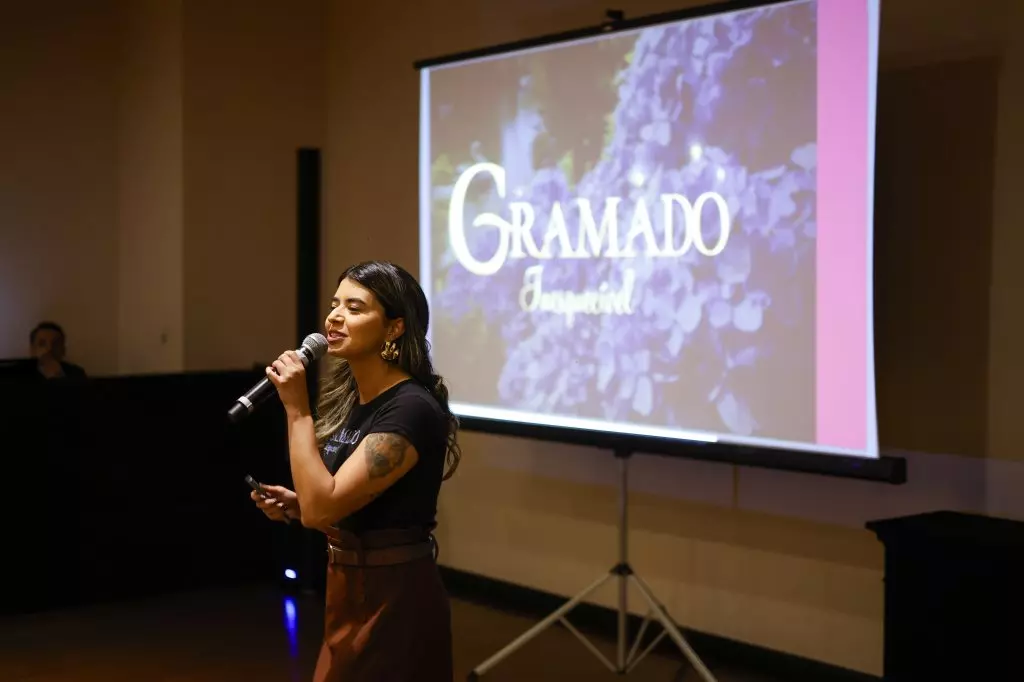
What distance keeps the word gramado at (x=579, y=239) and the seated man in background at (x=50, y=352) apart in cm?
243

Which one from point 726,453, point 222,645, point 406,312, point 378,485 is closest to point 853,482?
point 726,453

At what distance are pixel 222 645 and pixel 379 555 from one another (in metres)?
2.70

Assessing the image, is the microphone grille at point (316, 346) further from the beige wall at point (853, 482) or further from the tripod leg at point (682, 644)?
the beige wall at point (853, 482)

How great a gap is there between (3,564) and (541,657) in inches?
88.9

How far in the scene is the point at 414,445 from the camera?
2.06 metres

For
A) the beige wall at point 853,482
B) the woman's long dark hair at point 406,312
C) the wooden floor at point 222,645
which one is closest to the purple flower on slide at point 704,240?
the beige wall at point 853,482

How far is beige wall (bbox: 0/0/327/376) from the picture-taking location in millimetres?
5957

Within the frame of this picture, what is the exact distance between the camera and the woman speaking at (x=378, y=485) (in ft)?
6.65

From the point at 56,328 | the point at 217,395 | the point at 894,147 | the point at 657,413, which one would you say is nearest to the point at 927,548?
the point at 657,413

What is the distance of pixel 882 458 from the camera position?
3.29m

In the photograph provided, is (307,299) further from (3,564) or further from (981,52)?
(981,52)

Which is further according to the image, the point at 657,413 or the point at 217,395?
the point at 217,395

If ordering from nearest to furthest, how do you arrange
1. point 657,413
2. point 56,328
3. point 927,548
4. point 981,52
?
1. point 927,548
2. point 981,52
3. point 657,413
4. point 56,328

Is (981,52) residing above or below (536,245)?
above
